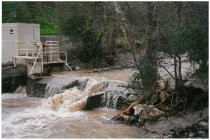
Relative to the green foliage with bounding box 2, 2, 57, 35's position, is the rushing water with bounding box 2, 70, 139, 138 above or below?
below

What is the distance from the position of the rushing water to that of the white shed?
274 cm

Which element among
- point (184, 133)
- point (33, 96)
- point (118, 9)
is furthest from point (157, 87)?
point (33, 96)

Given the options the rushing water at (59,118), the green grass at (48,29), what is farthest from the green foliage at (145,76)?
the green grass at (48,29)

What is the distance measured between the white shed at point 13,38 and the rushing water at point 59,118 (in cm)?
274

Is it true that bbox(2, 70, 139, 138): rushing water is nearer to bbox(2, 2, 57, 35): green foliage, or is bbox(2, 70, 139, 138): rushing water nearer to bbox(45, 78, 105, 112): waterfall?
bbox(45, 78, 105, 112): waterfall

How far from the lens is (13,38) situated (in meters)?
18.3

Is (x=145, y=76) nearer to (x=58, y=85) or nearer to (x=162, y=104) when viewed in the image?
(x=162, y=104)

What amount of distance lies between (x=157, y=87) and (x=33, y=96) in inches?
229

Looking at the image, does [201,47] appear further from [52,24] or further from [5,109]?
[52,24]

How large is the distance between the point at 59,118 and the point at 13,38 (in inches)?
278

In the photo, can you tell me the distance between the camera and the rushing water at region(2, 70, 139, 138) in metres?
10.6

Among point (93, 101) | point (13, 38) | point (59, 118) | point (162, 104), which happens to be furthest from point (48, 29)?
point (162, 104)

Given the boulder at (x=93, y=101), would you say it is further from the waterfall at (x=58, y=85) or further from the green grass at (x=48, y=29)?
the green grass at (x=48, y=29)

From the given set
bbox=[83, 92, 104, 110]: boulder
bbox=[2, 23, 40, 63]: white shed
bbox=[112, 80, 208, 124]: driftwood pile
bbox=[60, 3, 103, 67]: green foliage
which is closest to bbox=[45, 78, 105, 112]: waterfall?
bbox=[83, 92, 104, 110]: boulder
